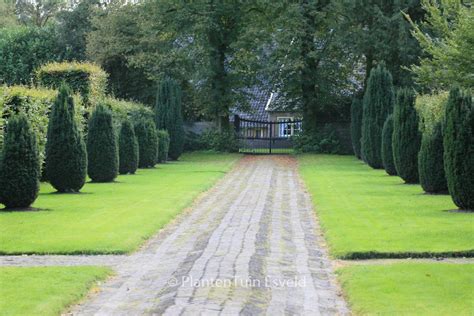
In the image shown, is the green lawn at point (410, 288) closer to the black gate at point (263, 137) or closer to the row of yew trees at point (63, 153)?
the row of yew trees at point (63, 153)

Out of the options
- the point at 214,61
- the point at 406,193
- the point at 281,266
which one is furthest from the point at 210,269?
the point at 214,61

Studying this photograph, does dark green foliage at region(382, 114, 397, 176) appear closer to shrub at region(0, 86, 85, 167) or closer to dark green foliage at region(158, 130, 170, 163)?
shrub at region(0, 86, 85, 167)

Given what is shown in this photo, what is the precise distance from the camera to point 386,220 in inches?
563

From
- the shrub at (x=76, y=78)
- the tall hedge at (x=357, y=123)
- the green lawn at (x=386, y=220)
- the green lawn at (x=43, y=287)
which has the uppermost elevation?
the shrub at (x=76, y=78)

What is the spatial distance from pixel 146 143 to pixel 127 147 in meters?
4.01

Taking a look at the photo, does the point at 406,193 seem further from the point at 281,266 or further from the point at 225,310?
the point at 225,310

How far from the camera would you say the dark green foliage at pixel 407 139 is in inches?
886

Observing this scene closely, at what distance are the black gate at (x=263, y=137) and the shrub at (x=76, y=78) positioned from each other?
1494 centimetres

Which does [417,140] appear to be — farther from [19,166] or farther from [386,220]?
[19,166]

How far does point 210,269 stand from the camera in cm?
955

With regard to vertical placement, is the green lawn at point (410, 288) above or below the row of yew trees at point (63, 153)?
below

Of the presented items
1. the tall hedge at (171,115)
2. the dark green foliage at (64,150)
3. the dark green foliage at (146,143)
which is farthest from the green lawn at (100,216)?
the tall hedge at (171,115)

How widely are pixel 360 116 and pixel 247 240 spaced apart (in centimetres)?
2663

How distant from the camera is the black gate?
146 ft
